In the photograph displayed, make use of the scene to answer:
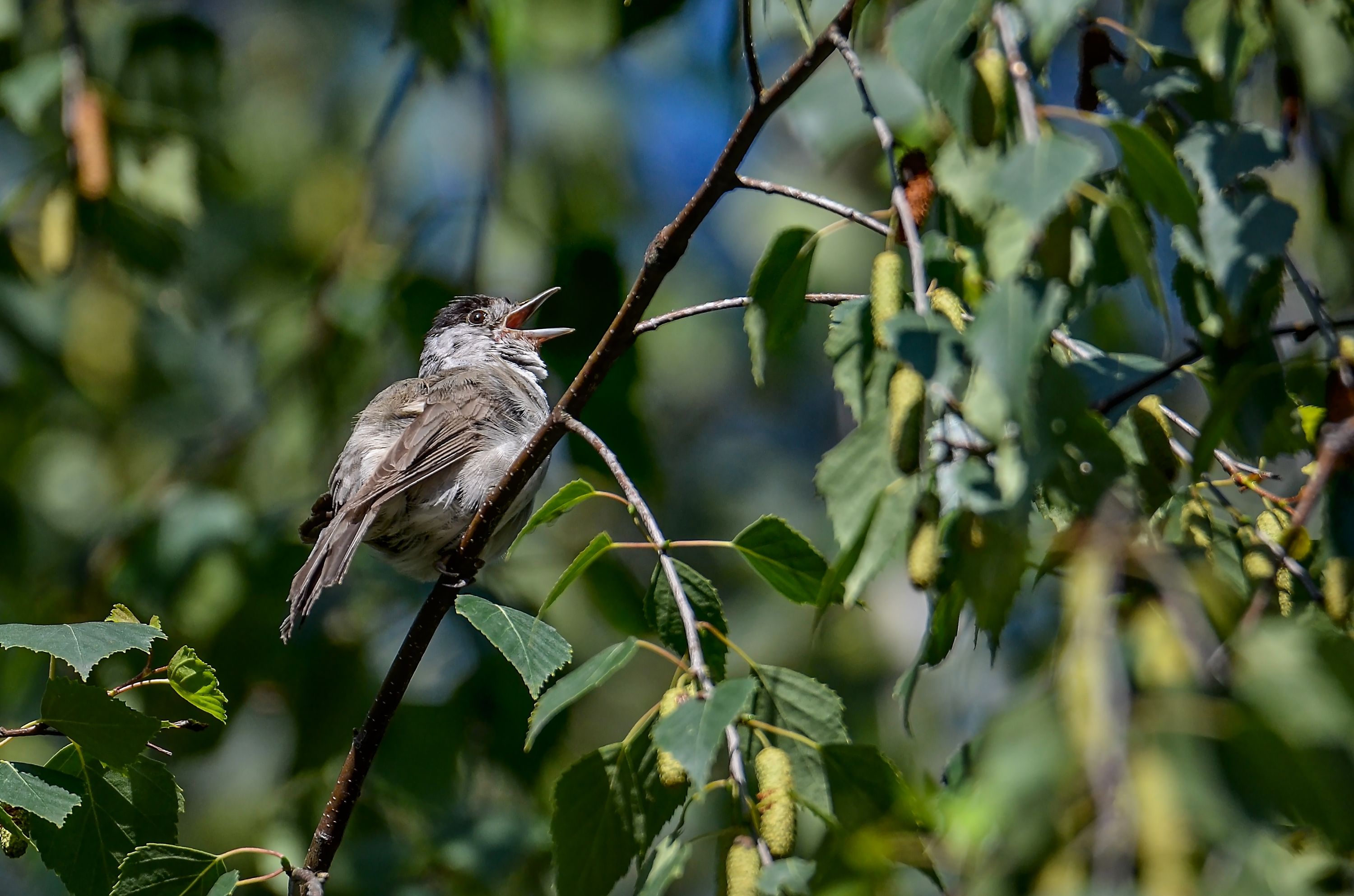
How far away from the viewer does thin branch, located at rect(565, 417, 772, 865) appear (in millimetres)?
1654

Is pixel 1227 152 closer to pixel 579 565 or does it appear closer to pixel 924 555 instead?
pixel 924 555

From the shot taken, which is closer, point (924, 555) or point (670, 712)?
point (924, 555)

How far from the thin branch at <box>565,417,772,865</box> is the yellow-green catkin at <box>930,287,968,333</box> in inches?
23.3

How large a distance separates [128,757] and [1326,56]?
2.71m

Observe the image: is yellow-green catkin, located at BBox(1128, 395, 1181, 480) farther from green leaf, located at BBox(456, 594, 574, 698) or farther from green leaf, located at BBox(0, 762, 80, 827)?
green leaf, located at BBox(0, 762, 80, 827)

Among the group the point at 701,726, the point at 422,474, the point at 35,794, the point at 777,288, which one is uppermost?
the point at 777,288

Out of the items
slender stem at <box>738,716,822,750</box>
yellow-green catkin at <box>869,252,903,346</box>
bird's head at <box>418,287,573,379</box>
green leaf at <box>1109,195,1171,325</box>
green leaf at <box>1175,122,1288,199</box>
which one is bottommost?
bird's head at <box>418,287,573,379</box>

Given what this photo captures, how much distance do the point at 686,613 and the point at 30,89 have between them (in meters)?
4.15

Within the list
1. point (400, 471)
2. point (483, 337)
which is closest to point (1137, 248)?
point (400, 471)

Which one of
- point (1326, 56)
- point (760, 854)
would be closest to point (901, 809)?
point (760, 854)

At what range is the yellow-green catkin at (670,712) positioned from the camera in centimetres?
178

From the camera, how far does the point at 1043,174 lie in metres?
1.31

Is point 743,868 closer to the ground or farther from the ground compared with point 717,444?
farther from the ground

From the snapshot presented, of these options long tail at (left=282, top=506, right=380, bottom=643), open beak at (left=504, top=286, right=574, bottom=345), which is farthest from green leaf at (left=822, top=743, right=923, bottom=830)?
open beak at (left=504, top=286, right=574, bottom=345)
